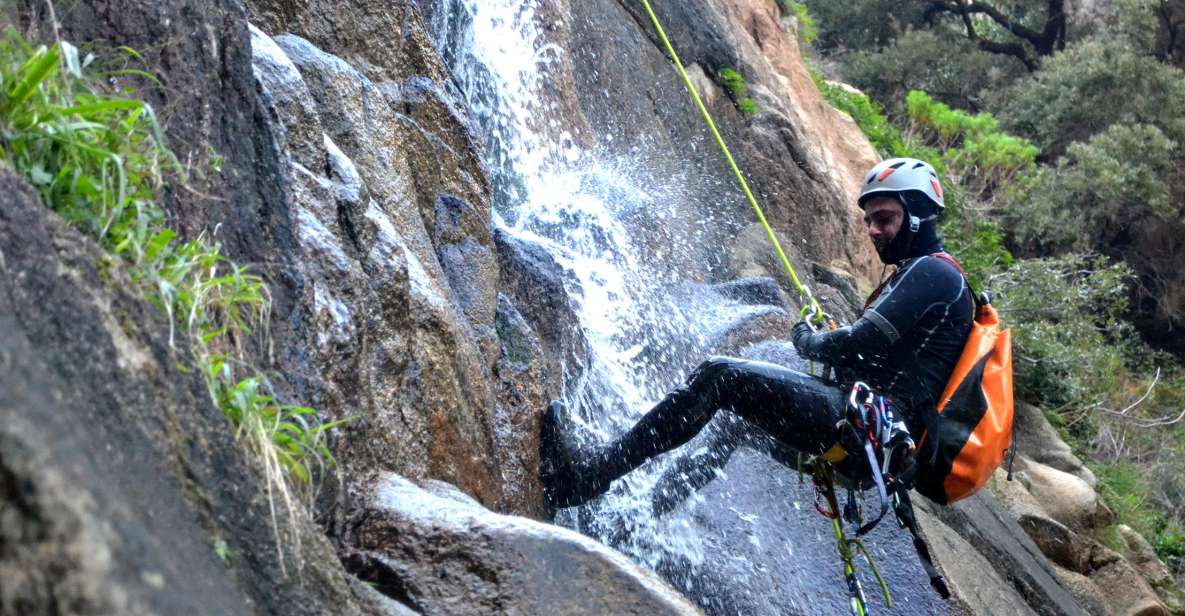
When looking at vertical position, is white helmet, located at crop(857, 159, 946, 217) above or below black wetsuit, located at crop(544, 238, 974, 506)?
above

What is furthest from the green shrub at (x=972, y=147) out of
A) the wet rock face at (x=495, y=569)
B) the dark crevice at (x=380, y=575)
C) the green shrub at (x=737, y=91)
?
the dark crevice at (x=380, y=575)

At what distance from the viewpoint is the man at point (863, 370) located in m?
5.53

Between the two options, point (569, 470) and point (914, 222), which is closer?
point (914, 222)

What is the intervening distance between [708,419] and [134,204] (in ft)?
A: 11.6

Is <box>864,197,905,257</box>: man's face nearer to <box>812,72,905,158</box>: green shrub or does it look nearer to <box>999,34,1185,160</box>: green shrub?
<box>812,72,905,158</box>: green shrub

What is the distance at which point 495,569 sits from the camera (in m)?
3.95

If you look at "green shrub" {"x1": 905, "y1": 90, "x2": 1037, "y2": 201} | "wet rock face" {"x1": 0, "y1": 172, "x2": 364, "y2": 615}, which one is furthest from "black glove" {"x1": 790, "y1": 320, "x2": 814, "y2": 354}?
"green shrub" {"x1": 905, "y1": 90, "x2": 1037, "y2": 201}

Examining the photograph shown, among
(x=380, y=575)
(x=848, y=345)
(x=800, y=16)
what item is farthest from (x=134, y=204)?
(x=800, y=16)

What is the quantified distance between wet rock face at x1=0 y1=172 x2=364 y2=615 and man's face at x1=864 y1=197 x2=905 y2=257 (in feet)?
11.6

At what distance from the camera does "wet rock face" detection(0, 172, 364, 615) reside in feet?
6.01

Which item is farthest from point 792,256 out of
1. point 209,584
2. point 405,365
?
point 209,584

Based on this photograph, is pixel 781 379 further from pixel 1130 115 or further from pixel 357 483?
pixel 1130 115

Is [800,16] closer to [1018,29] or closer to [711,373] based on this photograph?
[1018,29]

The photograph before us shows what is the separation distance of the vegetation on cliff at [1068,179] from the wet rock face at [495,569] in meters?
12.5
